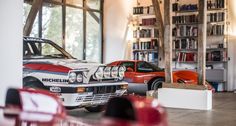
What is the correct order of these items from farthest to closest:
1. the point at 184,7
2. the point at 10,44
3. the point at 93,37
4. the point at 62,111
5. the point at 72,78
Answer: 1. the point at 93,37
2. the point at 184,7
3. the point at 72,78
4. the point at 10,44
5. the point at 62,111

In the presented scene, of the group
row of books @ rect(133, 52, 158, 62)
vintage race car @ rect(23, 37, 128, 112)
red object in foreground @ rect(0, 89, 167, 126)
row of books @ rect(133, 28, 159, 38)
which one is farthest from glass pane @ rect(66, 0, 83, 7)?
red object in foreground @ rect(0, 89, 167, 126)

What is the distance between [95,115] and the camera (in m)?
7.29

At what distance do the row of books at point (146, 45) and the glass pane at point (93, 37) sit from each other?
1396 mm

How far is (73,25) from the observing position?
1406 centimetres

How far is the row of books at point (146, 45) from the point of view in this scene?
14.7 metres

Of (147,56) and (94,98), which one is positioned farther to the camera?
(147,56)

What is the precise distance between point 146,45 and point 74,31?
106 inches

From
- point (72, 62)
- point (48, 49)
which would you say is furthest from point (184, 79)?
point (72, 62)

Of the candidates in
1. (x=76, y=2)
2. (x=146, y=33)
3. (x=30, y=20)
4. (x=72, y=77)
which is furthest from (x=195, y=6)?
(x=72, y=77)

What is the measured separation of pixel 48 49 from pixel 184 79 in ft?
14.4

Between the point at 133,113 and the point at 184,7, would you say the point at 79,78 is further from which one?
the point at 184,7

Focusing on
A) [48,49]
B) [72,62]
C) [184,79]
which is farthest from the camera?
[184,79]

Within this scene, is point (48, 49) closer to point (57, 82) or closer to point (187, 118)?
point (57, 82)

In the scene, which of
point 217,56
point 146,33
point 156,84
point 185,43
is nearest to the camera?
point 156,84
